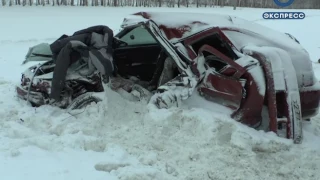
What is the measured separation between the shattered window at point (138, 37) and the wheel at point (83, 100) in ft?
3.58

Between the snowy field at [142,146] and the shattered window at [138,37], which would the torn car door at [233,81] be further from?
the shattered window at [138,37]

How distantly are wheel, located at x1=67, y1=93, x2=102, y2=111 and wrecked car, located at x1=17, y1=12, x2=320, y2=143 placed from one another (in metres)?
0.02

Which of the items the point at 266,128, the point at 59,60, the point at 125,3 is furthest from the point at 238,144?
the point at 125,3

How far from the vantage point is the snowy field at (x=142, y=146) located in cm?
335

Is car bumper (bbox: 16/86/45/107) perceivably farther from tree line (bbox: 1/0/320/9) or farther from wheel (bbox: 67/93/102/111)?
tree line (bbox: 1/0/320/9)

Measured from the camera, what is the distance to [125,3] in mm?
35656

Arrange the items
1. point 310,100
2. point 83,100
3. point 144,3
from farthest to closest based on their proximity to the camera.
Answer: point 144,3, point 83,100, point 310,100

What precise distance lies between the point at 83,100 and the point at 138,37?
1.31 m

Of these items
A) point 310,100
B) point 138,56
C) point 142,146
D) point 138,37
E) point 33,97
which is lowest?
point 142,146

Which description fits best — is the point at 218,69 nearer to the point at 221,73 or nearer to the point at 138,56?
the point at 221,73

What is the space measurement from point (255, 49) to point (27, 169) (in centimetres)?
263

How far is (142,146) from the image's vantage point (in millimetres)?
3816

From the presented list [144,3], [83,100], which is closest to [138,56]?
[83,100]

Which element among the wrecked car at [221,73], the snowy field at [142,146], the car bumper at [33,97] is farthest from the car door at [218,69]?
the car bumper at [33,97]
